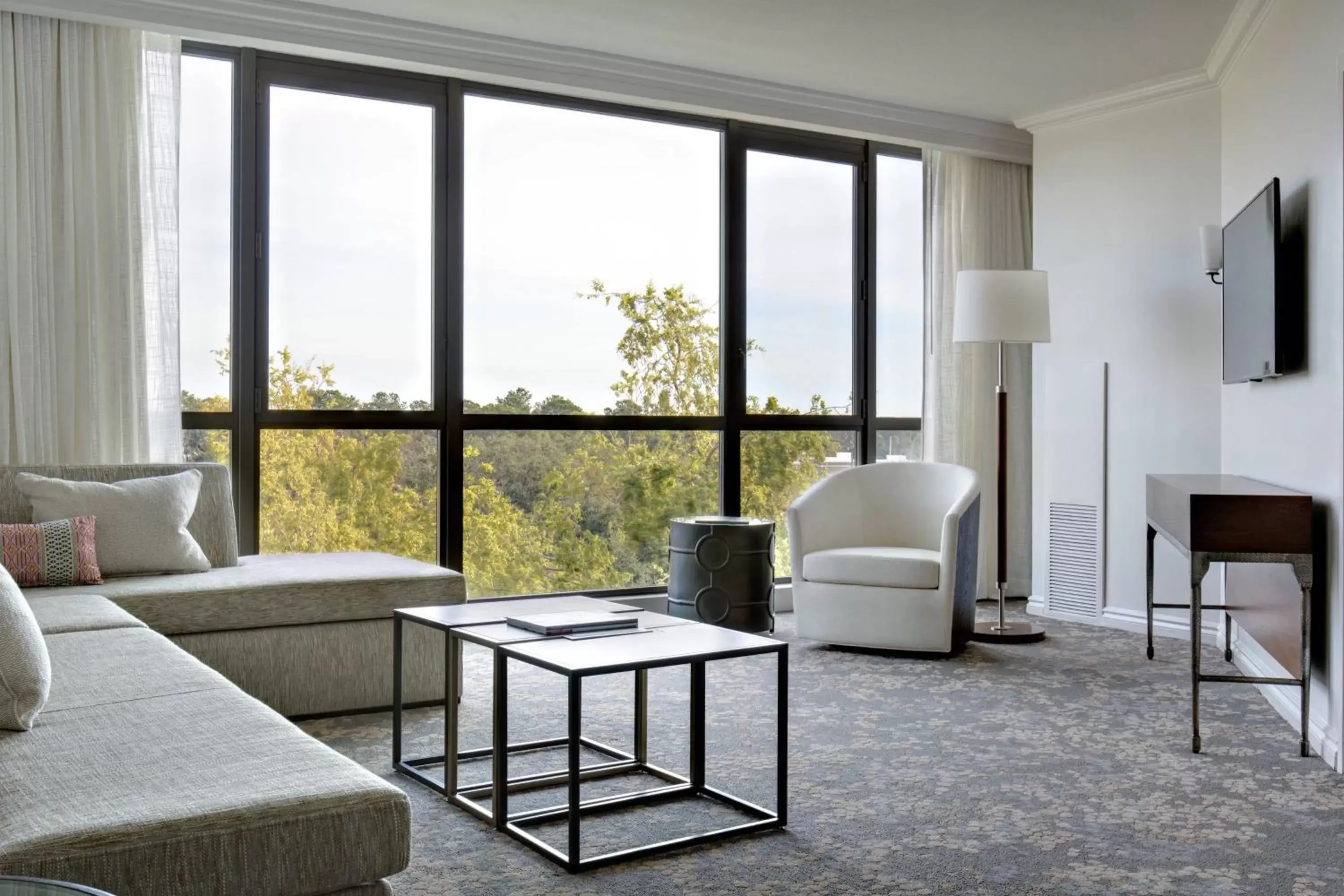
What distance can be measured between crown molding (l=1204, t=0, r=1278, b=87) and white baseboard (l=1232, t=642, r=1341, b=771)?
2.33m

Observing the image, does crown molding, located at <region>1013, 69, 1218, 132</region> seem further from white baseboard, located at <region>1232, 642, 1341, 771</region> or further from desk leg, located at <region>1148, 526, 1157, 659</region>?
white baseboard, located at <region>1232, 642, 1341, 771</region>

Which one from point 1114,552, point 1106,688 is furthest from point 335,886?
point 1114,552

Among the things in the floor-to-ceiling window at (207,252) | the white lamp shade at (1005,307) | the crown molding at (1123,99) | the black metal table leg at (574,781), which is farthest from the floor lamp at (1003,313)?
the black metal table leg at (574,781)

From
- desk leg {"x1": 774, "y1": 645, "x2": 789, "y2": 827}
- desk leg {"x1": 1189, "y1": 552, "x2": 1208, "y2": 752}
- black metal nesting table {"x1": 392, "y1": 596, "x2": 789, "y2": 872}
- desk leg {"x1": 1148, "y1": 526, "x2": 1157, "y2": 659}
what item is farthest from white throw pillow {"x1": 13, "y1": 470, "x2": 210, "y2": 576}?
desk leg {"x1": 1148, "y1": 526, "x2": 1157, "y2": 659}

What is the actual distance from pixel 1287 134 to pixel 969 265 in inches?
96.9

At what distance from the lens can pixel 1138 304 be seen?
5625mm

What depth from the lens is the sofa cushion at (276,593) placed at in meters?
3.59

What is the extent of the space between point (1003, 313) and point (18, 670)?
176 inches

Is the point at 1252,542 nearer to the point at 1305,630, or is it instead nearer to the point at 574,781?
the point at 1305,630

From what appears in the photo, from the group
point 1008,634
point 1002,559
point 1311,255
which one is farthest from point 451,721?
point 1002,559

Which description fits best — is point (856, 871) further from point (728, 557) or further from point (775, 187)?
point (775, 187)

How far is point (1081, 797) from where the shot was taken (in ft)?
9.93

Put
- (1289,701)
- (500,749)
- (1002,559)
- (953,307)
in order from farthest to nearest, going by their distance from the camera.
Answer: (953,307) < (1002,559) < (1289,701) < (500,749)

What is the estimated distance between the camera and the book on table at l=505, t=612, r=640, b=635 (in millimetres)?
2926
